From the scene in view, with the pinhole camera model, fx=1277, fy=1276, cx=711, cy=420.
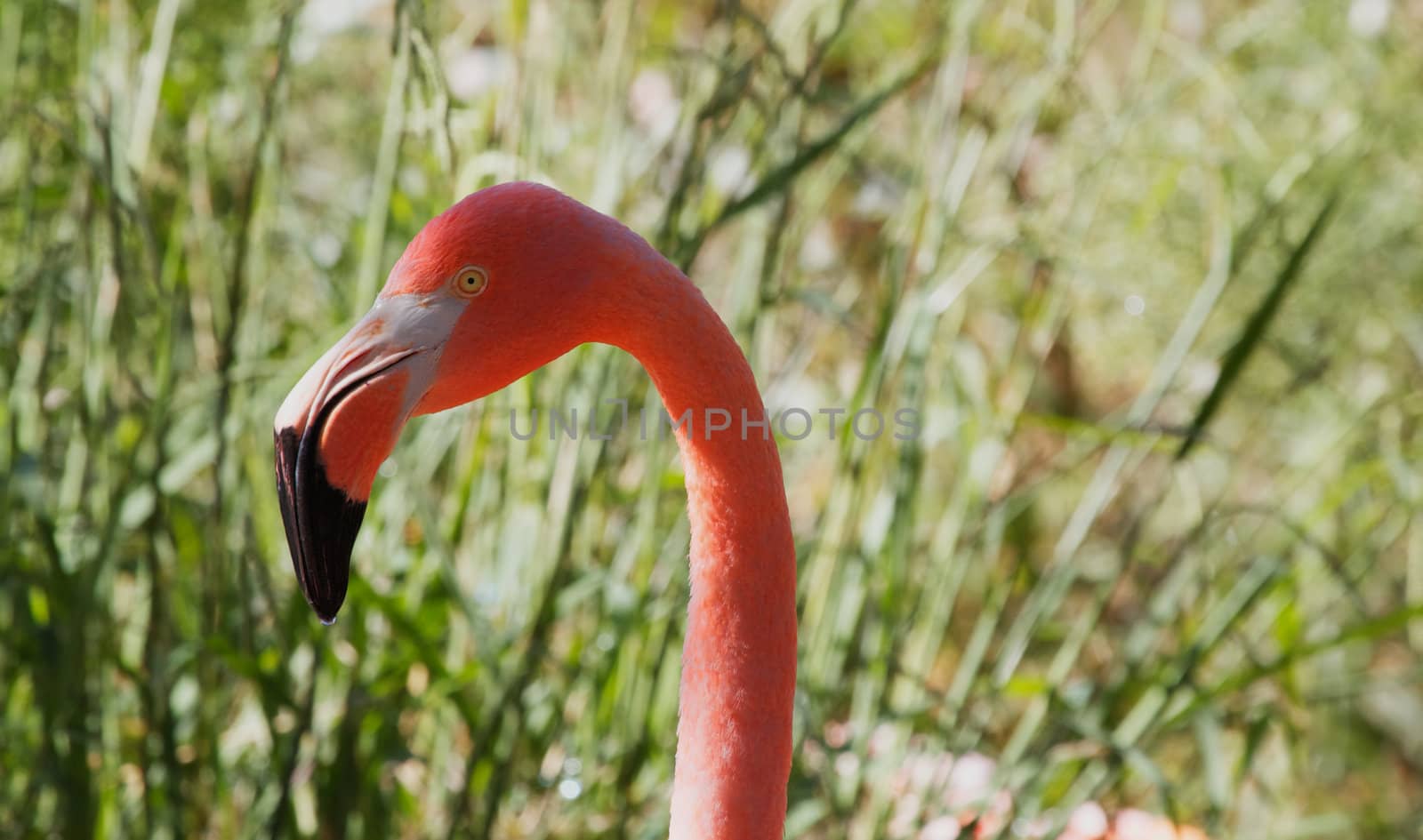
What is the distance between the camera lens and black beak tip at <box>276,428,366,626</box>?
1.95 ft

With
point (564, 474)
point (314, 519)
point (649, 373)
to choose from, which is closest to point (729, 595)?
point (649, 373)

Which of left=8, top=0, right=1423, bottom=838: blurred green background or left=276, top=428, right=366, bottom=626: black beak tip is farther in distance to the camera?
left=8, top=0, right=1423, bottom=838: blurred green background

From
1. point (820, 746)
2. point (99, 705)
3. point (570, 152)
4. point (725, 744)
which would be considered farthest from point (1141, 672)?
point (99, 705)

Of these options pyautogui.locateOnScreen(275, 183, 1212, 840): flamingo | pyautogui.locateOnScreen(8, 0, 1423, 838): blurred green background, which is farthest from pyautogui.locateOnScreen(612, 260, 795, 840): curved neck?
pyautogui.locateOnScreen(8, 0, 1423, 838): blurred green background

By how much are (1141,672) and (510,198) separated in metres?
0.97

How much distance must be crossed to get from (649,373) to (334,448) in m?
0.18

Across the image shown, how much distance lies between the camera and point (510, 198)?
25.5 inches

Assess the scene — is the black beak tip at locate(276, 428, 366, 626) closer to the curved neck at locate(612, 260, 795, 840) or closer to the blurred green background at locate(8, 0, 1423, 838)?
the curved neck at locate(612, 260, 795, 840)

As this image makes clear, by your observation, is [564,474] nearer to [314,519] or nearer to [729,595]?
[729,595]

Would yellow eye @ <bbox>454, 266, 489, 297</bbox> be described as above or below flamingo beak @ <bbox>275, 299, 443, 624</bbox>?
above

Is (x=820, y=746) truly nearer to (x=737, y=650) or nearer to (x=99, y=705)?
(x=737, y=650)

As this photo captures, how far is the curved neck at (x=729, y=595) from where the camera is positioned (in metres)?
0.69

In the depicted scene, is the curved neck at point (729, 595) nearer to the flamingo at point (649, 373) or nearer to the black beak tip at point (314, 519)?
the flamingo at point (649, 373)

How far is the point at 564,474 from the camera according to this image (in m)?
1.23
